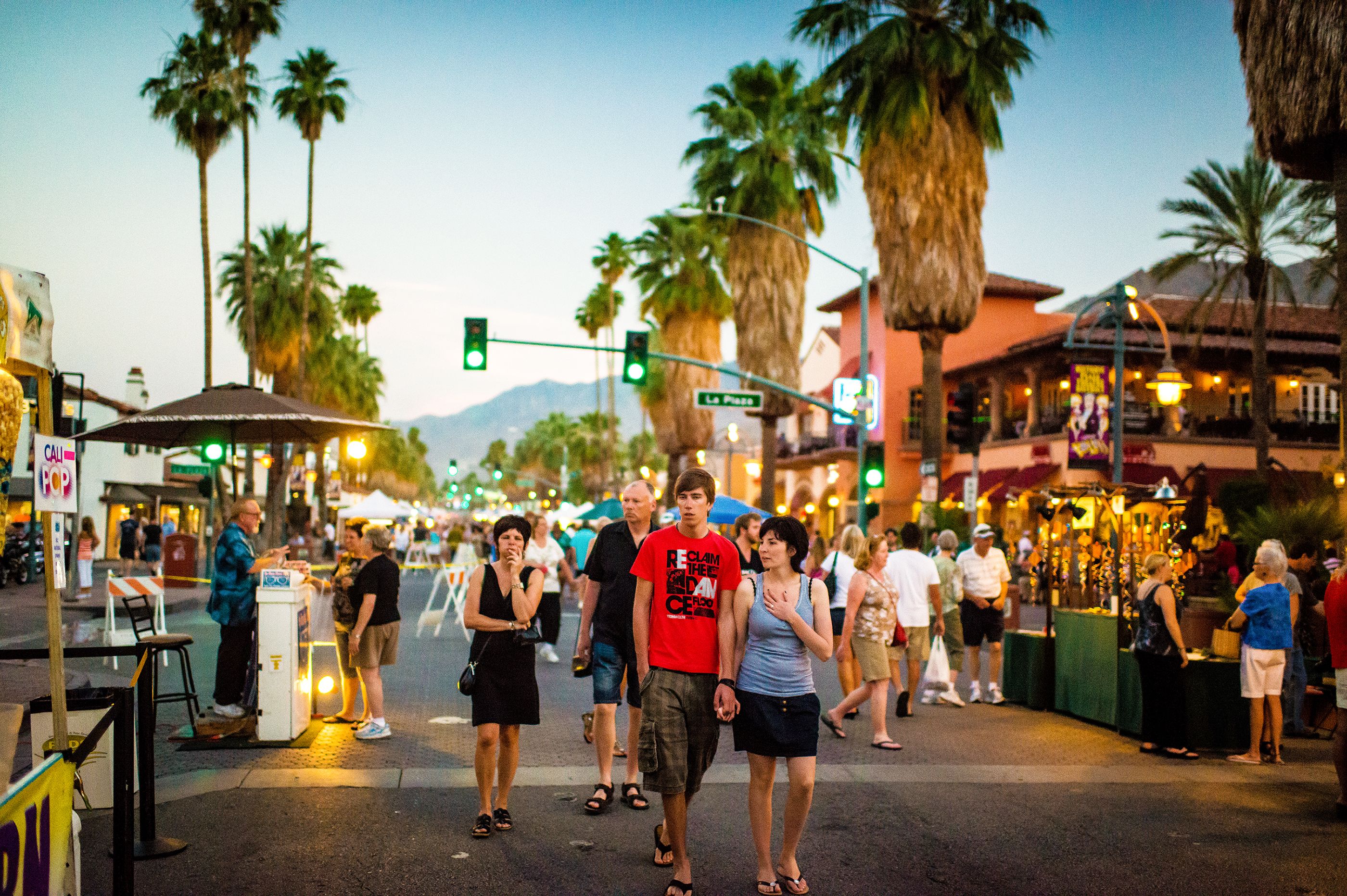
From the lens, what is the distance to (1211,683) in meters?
9.42

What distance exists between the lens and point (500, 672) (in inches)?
254

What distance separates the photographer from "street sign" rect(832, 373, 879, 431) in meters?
22.9

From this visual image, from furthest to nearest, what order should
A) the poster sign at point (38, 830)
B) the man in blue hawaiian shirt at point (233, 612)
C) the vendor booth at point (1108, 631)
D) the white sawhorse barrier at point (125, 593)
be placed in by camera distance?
the white sawhorse barrier at point (125, 593) → the vendor booth at point (1108, 631) → the man in blue hawaiian shirt at point (233, 612) → the poster sign at point (38, 830)

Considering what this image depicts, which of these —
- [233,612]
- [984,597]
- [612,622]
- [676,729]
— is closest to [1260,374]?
[984,597]

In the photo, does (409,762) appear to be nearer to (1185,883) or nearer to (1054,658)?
(1185,883)

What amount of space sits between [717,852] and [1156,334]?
32965 mm

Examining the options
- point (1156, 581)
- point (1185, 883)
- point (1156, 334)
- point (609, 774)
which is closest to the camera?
point (1185, 883)

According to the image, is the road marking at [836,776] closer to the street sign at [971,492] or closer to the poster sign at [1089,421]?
the street sign at [971,492]

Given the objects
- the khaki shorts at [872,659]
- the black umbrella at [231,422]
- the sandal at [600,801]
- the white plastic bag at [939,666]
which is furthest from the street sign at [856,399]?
the sandal at [600,801]

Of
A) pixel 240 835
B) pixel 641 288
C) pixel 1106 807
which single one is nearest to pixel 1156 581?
pixel 1106 807

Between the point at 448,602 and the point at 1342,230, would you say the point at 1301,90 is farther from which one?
the point at 448,602

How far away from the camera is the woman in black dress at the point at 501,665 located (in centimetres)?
640

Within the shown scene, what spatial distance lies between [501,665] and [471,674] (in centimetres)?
18

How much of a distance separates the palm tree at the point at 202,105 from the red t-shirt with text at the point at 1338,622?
27.5 meters
